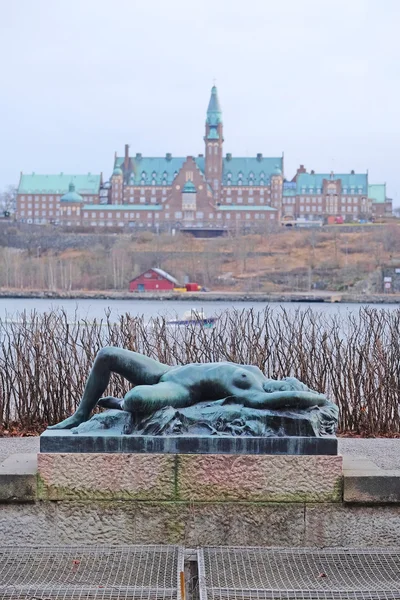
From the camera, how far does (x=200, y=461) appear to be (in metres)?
6.15

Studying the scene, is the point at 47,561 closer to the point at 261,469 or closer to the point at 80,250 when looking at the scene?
the point at 261,469

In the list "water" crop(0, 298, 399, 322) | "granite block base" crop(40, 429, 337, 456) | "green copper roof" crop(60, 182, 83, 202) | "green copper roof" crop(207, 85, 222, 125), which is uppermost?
"green copper roof" crop(207, 85, 222, 125)

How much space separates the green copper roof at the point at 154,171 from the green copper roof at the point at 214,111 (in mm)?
8609

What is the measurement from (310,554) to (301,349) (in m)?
5.80

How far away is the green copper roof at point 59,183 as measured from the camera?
152m

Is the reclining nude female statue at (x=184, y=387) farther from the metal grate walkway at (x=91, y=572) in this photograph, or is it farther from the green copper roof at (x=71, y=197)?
the green copper roof at (x=71, y=197)

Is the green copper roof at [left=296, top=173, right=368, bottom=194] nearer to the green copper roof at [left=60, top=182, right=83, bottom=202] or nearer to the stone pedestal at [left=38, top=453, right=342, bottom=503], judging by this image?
the green copper roof at [left=60, top=182, right=83, bottom=202]

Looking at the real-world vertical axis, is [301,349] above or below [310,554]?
above

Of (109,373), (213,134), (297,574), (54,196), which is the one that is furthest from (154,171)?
(297,574)

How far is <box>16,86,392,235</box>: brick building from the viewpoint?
144750 mm

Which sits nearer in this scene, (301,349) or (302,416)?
(302,416)

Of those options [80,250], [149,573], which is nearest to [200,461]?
[149,573]

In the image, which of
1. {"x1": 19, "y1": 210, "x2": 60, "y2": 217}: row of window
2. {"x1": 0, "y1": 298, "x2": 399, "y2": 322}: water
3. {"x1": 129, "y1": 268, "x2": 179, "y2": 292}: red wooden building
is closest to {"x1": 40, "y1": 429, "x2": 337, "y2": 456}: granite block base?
{"x1": 0, "y1": 298, "x2": 399, "y2": 322}: water

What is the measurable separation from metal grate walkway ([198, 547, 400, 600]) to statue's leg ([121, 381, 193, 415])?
977 millimetres
